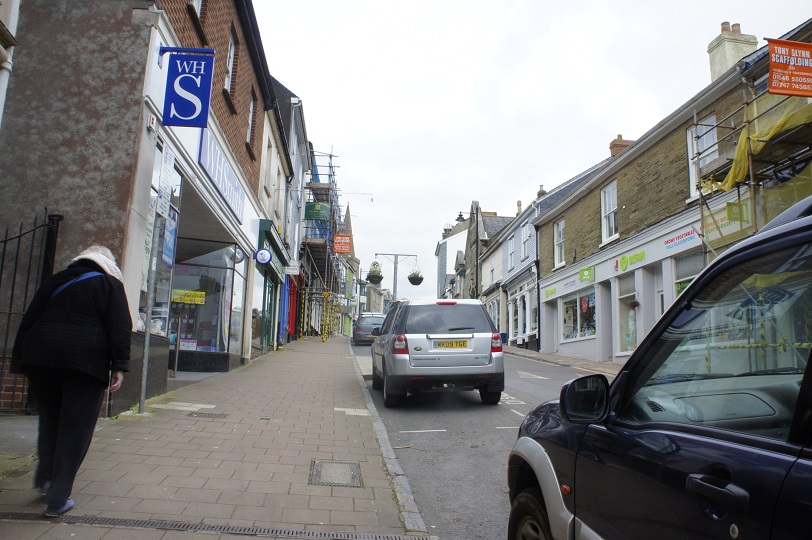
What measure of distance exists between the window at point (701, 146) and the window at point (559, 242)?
9383 millimetres

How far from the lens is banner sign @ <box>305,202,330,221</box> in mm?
26656

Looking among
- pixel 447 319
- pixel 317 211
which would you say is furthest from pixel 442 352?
pixel 317 211

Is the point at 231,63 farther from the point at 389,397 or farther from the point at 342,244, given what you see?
the point at 342,244

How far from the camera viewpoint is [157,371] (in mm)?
7691

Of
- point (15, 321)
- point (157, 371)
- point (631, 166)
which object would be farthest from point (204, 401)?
point (631, 166)

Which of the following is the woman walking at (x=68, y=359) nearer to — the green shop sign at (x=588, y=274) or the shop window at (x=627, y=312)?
the shop window at (x=627, y=312)

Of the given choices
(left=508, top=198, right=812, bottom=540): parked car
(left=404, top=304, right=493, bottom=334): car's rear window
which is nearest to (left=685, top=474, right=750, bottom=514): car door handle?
(left=508, top=198, right=812, bottom=540): parked car

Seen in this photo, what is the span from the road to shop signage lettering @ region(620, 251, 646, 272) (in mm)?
7505

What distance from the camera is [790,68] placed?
10094 millimetres

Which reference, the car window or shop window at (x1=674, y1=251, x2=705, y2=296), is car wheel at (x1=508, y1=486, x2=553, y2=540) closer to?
the car window

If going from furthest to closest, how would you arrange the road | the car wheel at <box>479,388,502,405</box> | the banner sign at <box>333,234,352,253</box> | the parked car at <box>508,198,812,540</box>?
the banner sign at <box>333,234,352,253</box> < the car wheel at <box>479,388,502,405</box> < the road < the parked car at <box>508,198,812,540</box>

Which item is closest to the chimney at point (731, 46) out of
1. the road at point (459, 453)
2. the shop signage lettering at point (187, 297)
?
the road at point (459, 453)

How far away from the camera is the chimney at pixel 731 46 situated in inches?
602

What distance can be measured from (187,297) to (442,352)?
6021 millimetres
